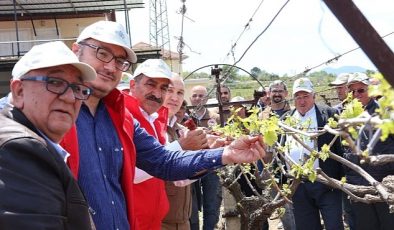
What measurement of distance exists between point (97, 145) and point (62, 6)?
73.7 feet

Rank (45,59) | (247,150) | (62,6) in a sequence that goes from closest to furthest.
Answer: (45,59) < (247,150) < (62,6)

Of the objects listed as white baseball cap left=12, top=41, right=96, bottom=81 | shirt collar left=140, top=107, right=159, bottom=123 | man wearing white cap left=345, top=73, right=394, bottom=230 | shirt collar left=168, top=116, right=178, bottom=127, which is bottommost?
man wearing white cap left=345, top=73, right=394, bottom=230

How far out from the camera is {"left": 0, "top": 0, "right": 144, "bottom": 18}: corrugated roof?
→ 2272 cm

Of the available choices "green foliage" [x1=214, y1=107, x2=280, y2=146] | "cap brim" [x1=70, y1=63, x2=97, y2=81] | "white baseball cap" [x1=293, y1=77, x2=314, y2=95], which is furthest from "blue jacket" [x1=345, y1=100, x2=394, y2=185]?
"cap brim" [x1=70, y1=63, x2=97, y2=81]

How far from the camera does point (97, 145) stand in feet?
9.40

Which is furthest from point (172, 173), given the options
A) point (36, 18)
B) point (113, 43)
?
point (36, 18)

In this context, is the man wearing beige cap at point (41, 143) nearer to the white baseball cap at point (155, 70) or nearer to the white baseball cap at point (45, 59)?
the white baseball cap at point (45, 59)

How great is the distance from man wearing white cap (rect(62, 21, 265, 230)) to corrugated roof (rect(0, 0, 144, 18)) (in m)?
19.3

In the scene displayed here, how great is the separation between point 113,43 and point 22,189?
1.37 metres

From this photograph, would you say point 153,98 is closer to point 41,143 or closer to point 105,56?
point 105,56

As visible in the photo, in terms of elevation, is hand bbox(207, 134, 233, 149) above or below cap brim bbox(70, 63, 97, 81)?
below

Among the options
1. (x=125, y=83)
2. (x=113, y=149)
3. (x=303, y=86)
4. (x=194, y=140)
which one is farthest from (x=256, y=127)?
(x=303, y=86)

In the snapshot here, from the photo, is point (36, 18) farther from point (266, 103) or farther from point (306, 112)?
point (306, 112)

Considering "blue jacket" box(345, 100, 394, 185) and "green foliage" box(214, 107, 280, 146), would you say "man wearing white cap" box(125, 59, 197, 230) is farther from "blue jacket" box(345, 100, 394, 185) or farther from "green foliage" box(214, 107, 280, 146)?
"blue jacket" box(345, 100, 394, 185)
